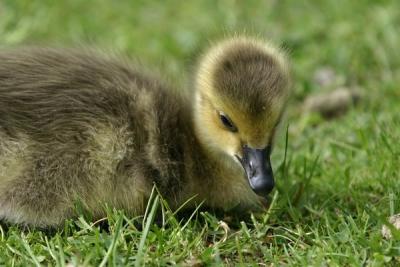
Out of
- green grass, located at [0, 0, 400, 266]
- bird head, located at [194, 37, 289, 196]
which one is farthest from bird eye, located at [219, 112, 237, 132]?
green grass, located at [0, 0, 400, 266]

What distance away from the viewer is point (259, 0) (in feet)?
16.5

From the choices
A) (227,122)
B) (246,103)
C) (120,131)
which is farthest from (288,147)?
(120,131)

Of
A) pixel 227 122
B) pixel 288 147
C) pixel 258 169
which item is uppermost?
pixel 227 122

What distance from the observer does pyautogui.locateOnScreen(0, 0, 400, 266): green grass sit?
2299 millimetres

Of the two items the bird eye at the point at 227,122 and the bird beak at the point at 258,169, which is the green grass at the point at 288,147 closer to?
the bird beak at the point at 258,169

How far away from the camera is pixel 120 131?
2.55 meters

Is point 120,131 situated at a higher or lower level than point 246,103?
lower

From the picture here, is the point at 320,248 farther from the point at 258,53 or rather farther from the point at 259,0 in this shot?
the point at 259,0

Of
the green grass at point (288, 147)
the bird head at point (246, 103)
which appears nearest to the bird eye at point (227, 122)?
the bird head at point (246, 103)

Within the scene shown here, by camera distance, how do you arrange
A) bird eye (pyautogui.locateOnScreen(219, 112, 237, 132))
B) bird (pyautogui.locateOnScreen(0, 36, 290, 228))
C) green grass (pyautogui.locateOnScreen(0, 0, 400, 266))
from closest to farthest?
green grass (pyautogui.locateOnScreen(0, 0, 400, 266)) → bird (pyautogui.locateOnScreen(0, 36, 290, 228)) → bird eye (pyautogui.locateOnScreen(219, 112, 237, 132))

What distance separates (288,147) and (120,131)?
44.4 inches

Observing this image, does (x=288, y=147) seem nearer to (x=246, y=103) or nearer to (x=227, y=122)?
(x=227, y=122)

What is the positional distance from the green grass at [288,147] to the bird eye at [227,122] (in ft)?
0.85

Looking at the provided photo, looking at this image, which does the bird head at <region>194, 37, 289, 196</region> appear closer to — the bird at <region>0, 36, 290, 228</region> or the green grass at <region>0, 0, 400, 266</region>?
the bird at <region>0, 36, 290, 228</region>
